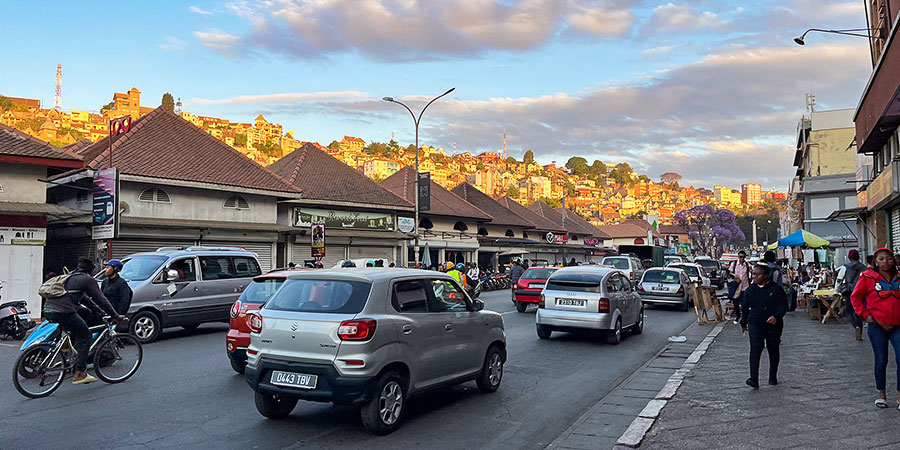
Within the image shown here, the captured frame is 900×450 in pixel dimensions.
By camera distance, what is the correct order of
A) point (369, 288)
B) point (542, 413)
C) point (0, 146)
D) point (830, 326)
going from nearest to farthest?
point (369, 288), point (542, 413), point (830, 326), point (0, 146)

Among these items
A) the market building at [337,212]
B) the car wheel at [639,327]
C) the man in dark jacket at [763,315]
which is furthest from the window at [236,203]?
the man in dark jacket at [763,315]

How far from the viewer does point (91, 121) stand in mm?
Result: 182125

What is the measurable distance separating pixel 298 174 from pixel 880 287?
3269 cm

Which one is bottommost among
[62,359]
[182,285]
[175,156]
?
[62,359]

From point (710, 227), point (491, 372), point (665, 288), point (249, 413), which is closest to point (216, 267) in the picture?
point (249, 413)

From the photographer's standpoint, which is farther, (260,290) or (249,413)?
(260,290)

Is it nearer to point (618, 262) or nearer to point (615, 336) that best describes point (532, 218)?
point (618, 262)

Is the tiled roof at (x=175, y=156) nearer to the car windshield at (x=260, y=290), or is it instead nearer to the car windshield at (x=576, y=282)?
the car windshield at (x=260, y=290)

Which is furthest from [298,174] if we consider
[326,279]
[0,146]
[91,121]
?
[91,121]

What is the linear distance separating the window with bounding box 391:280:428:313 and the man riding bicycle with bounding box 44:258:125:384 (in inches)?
188

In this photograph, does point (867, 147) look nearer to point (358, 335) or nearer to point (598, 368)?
point (598, 368)

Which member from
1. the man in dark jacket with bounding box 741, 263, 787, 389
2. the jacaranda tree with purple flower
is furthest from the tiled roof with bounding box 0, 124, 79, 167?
the jacaranda tree with purple flower

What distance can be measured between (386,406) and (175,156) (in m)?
24.9

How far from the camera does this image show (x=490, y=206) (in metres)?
55.9
